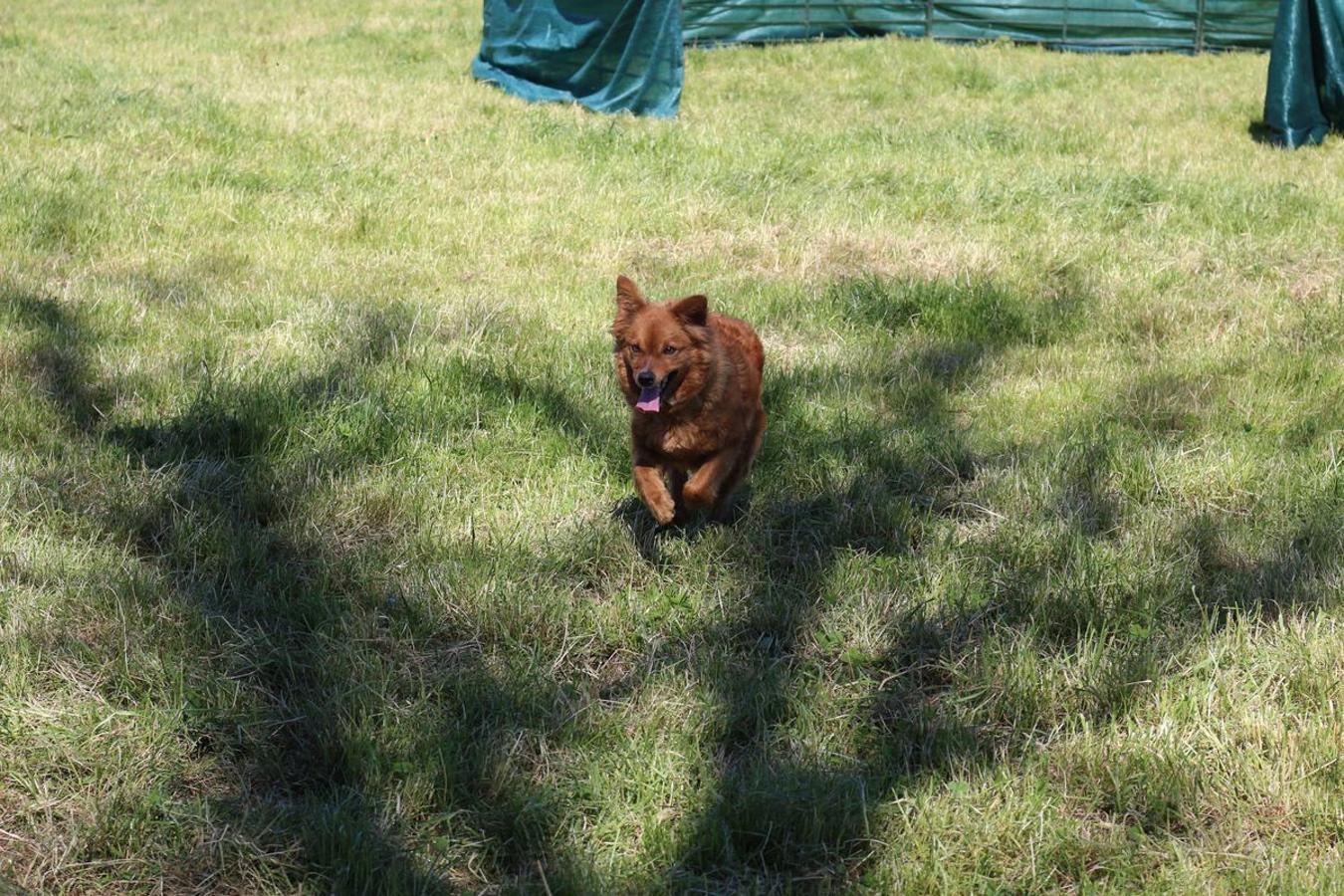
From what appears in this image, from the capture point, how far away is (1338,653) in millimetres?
3953

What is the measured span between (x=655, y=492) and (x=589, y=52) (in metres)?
10.1

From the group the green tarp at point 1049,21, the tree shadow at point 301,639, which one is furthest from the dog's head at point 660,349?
the green tarp at point 1049,21

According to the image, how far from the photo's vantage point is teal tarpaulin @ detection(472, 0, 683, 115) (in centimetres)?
1344

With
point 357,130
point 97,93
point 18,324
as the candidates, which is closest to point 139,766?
point 18,324

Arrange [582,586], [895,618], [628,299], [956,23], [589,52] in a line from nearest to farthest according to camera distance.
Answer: [895,618] → [582,586] → [628,299] → [589,52] → [956,23]

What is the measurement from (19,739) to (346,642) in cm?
93

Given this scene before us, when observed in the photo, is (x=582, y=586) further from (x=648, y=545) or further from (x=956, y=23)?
(x=956, y=23)

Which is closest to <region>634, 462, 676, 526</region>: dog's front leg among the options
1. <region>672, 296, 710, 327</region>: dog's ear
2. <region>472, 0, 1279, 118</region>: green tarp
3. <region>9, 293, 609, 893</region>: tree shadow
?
<region>672, 296, 710, 327</region>: dog's ear

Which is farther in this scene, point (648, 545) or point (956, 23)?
point (956, 23)

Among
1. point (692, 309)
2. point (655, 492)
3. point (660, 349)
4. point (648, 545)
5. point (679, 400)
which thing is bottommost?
point (648, 545)

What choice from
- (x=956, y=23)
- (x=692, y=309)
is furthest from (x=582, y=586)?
(x=956, y=23)

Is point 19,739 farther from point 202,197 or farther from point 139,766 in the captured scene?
point 202,197

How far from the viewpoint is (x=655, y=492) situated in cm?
475

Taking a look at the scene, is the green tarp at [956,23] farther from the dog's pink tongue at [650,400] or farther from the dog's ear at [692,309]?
the dog's pink tongue at [650,400]
